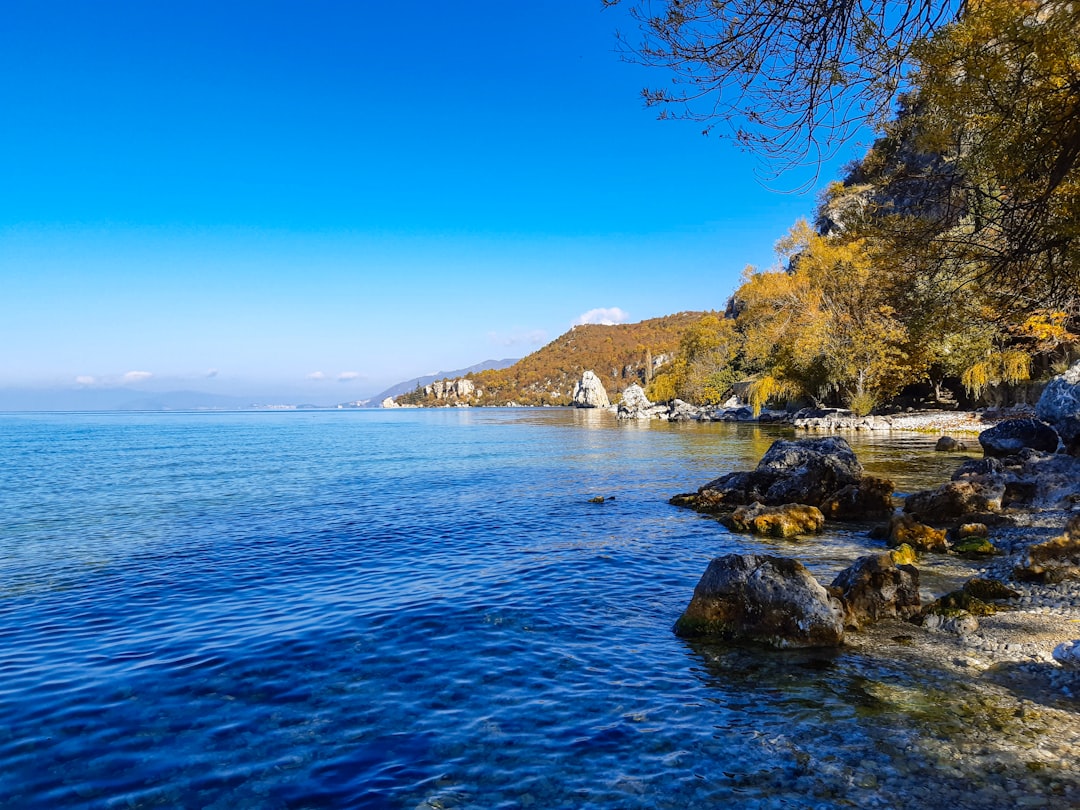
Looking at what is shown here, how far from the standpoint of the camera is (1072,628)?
8.01 meters

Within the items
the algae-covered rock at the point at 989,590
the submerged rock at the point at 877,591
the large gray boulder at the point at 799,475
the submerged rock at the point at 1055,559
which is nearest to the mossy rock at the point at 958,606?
the submerged rock at the point at 877,591

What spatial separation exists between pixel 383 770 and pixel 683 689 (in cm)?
340

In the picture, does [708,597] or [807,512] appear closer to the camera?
[708,597]

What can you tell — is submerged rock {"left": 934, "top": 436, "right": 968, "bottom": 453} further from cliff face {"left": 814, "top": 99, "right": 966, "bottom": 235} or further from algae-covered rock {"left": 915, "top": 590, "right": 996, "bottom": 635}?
algae-covered rock {"left": 915, "top": 590, "right": 996, "bottom": 635}

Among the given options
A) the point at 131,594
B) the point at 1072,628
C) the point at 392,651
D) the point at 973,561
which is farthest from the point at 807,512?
the point at 131,594

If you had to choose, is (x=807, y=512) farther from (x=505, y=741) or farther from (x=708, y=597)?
(x=505, y=741)

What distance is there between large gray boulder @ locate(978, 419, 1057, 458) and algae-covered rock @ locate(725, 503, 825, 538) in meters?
13.0

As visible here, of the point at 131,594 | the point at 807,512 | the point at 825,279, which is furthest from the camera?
the point at 825,279

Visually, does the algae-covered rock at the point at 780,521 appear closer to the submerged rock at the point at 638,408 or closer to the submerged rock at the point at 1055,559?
the submerged rock at the point at 1055,559

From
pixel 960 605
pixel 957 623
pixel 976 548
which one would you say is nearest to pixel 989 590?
pixel 960 605

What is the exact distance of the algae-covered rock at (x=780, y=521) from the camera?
621 inches

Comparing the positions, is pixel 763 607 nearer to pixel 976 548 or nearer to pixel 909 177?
pixel 976 548

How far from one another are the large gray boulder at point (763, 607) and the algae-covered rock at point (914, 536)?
18.8 feet

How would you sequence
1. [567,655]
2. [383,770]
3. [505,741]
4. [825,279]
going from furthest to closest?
[825,279] → [567,655] → [505,741] → [383,770]
